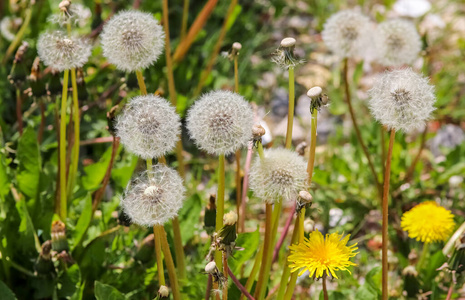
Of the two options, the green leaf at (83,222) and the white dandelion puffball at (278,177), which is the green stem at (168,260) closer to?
the white dandelion puffball at (278,177)

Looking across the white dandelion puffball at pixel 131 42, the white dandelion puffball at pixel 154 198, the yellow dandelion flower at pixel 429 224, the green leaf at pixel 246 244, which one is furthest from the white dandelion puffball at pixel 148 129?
the yellow dandelion flower at pixel 429 224

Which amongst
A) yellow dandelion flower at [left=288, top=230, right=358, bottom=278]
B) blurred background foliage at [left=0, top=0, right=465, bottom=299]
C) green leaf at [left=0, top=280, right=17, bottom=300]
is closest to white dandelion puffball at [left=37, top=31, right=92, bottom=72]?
blurred background foliage at [left=0, top=0, right=465, bottom=299]

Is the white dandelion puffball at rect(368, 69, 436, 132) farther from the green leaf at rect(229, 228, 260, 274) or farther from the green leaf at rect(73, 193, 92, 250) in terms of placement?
the green leaf at rect(73, 193, 92, 250)

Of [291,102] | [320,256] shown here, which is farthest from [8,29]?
[320,256]

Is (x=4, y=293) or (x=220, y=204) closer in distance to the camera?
(x=220, y=204)

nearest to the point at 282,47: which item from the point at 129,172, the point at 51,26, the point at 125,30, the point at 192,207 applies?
the point at 125,30

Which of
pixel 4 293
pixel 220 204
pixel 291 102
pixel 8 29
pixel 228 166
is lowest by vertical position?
pixel 4 293

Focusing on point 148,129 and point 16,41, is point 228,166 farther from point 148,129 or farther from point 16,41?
point 148,129

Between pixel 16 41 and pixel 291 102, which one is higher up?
pixel 16 41

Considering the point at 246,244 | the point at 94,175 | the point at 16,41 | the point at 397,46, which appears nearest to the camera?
the point at 246,244
